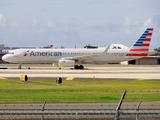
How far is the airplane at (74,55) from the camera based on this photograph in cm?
7800

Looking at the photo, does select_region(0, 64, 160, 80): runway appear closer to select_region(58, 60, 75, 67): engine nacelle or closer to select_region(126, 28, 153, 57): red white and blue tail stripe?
select_region(58, 60, 75, 67): engine nacelle

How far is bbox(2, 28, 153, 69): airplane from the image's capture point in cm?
7800

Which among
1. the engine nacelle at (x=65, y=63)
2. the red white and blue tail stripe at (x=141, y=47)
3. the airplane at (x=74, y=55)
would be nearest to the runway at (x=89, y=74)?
the engine nacelle at (x=65, y=63)

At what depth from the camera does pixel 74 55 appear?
80.1 m

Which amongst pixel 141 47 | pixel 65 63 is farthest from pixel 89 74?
pixel 141 47

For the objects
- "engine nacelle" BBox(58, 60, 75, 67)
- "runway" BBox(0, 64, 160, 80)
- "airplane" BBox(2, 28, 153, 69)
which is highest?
"airplane" BBox(2, 28, 153, 69)

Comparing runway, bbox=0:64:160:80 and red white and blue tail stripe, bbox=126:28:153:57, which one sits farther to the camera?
red white and blue tail stripe, bbox=126:28:153:57

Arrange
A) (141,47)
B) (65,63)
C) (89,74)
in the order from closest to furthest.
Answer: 1. (89,74)
2. (65,63)
3. (141,47)

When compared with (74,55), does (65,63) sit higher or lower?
lower

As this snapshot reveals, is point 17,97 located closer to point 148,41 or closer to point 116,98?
point 116,98

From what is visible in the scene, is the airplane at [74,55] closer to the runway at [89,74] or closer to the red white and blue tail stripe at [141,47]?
the red white and blue tail stripe at [141,47]

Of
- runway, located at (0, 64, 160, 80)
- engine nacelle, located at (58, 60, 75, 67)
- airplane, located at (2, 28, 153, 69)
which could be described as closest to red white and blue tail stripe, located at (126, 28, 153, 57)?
airplane, located at (2, 28, 153, 69)

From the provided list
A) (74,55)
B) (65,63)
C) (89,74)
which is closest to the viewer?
(89,74)

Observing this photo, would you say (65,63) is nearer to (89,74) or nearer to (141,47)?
(141,47)
